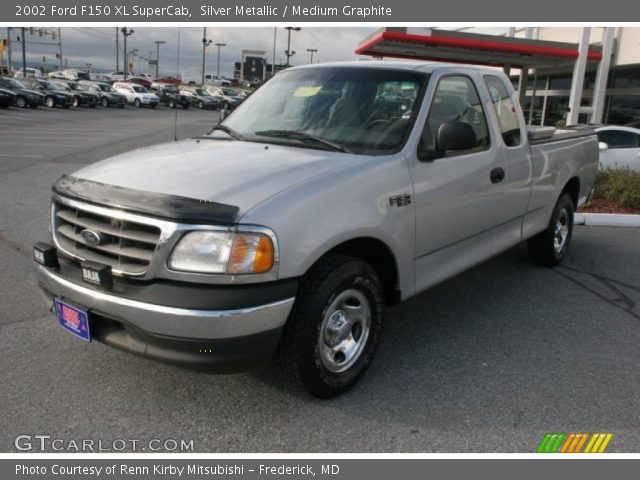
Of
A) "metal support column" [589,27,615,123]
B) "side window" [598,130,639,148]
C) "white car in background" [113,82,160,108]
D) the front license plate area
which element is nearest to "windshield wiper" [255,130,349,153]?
the front license plate area

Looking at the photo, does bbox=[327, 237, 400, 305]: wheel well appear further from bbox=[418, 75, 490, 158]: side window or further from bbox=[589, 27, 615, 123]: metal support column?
bbox=[589, 27, 615, 123]: metal support column

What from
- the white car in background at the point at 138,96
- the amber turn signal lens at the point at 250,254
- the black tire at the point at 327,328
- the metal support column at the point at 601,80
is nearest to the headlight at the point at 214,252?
the amber turn signal lens at the point at 250,254

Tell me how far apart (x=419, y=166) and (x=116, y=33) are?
9193 centimetres

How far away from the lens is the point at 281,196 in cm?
295

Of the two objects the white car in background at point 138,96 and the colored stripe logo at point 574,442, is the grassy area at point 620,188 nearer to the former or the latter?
the colored stripe logo at point 574,442

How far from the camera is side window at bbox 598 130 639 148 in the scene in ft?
39.1

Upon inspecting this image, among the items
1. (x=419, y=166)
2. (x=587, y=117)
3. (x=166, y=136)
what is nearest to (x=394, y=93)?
(x=419, y=166)

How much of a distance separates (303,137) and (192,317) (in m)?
1.60

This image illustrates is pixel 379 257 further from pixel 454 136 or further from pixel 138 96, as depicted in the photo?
pixel 138 96

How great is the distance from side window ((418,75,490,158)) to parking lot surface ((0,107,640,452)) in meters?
1.37

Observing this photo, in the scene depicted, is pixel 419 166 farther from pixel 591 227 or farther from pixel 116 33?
pixel 116 33

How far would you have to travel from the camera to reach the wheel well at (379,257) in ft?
11.3

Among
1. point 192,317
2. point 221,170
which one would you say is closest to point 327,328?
point 192,317

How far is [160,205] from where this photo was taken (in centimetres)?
285
